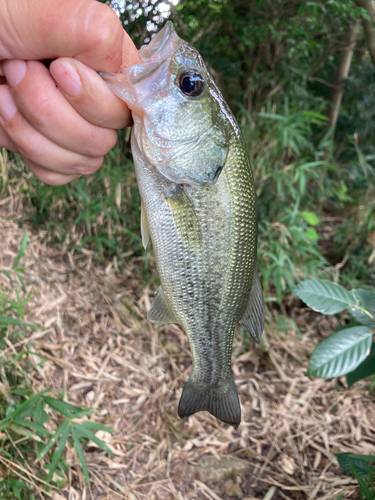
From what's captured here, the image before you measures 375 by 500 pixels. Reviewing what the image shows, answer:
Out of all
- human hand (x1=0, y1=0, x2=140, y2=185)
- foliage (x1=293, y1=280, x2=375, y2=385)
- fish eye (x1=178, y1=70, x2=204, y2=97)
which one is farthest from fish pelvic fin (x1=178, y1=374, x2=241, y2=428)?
fish eye (x1=178, y1=70, x2=204, y2=97)

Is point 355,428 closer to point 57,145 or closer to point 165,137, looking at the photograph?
point 165,137

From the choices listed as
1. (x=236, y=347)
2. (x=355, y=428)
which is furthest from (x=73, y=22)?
(x=355, y=428)

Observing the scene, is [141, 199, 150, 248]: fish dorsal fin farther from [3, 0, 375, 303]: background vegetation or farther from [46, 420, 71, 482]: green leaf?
[3, 0, 375, 303]: background vegetation

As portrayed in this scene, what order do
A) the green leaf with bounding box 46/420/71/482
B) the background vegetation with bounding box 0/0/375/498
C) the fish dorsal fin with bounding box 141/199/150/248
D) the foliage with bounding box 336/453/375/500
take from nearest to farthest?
1. the fish dorsal fin with bounding box 141/199/150/248
2. the green leaf with bounding box 46/420/71/482
3. the foliage with bounding box 336/453/375/500
4. the background vegetation with bounding box 0/0/375/498

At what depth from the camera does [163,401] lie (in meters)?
2.40

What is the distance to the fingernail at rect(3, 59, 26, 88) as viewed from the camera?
2.86ft

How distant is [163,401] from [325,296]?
1.48m

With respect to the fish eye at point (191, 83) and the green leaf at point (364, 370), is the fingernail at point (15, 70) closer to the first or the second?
the fish eye at point (191, 83)

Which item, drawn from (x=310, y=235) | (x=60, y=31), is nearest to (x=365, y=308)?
(x=310, y=235)

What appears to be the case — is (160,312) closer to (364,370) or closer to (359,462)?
(364,370)

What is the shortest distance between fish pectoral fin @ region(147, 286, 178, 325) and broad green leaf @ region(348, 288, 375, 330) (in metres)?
0.93

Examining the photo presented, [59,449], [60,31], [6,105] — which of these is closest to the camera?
[60,31]

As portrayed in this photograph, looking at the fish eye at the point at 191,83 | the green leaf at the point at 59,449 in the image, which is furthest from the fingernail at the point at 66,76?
the green leaf at the point at 59,449

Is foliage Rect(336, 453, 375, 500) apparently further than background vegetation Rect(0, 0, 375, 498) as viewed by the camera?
No
